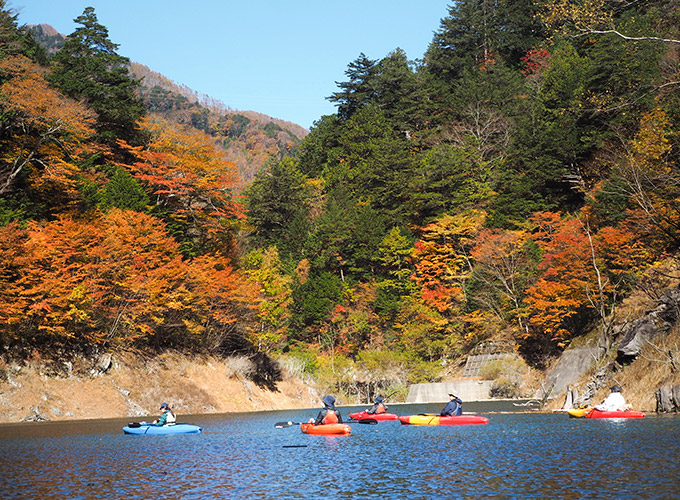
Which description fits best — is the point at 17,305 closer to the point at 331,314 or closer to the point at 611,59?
the point at 331,314

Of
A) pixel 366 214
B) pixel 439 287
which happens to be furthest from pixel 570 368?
pixel 366 214

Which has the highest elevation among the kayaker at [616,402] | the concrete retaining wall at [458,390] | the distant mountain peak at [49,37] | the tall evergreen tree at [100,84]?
the distant mountain peak at [49,37]

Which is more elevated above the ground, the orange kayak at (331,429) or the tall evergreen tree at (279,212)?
the tall evergreen tree at (279,212)

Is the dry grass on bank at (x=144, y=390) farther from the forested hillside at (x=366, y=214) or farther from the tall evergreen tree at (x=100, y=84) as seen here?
the tall evergreen tree at (x=100, y=84)

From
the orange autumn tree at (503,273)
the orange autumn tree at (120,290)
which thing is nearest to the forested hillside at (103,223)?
the orange autumn tree at (120,290)

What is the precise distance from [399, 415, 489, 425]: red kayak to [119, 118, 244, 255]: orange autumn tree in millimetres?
21699

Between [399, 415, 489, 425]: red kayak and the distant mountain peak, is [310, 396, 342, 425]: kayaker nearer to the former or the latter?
[399, 415, 489, 425]: red kayak

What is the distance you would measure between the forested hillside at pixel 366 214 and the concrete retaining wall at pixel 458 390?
236cm

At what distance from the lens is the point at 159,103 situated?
490ft

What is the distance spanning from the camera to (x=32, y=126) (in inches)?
1313

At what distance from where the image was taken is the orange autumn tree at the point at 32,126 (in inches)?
1242

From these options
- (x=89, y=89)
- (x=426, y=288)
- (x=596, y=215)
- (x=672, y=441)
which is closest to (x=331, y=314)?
(x=426, y=288)

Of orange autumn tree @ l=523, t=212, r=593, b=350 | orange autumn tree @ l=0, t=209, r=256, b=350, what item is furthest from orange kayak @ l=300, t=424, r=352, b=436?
orange autumn tree @ l=523, t=212, r=593, b=350

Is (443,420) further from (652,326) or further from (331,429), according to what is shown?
(652,326)
